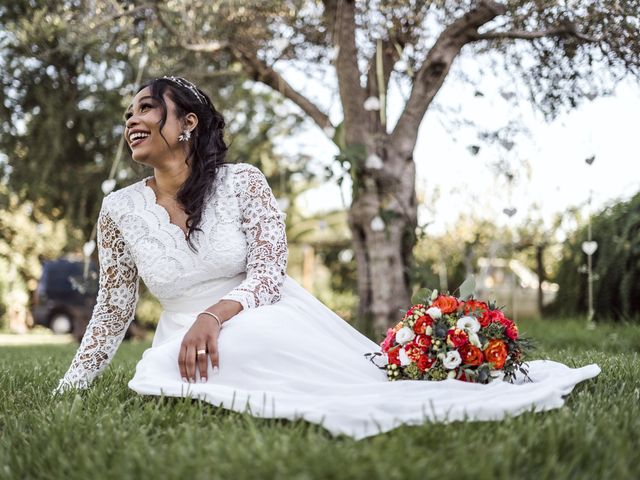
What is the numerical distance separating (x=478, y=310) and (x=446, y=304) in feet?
0.43

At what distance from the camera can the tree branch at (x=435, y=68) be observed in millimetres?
6172

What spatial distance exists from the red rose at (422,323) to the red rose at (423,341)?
3cm

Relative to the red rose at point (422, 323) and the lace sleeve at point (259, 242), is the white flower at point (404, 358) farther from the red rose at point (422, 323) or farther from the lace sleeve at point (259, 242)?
the lace sleeve at point (259, 242)

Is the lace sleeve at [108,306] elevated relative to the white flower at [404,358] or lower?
elevated

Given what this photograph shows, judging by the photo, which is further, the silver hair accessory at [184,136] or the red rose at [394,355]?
the silver hair accessory at [184,136]

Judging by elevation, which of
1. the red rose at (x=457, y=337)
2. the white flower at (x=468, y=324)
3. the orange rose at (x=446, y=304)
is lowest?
the red rose at (x=457, y=337)

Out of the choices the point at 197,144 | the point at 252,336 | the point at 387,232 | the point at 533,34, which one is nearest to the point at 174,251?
the point at 197,144

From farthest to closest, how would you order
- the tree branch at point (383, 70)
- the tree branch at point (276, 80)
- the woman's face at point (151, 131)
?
the tree branch at point (276, 80) → the tree branch at point (383, 70) → the woman's face at point (151, 131)

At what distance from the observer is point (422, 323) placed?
9.25 feet

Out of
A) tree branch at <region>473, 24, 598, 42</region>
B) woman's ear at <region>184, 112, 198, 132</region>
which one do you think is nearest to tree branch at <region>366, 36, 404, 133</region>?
tree branch at <region>473, 24, 598, 42</region>

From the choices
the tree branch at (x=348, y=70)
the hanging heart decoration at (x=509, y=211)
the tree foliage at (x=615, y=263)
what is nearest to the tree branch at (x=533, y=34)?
the tree branch at (x=348, y=70)

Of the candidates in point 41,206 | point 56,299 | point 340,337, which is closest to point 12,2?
point 41,206

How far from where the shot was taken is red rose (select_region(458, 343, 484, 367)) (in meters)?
2.70

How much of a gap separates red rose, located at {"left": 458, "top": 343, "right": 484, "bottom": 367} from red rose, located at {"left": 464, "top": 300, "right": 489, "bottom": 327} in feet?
0.43
